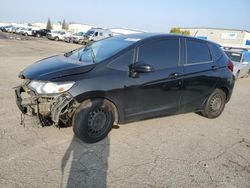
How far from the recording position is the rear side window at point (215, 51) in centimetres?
552

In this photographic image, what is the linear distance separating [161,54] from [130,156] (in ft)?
6.17

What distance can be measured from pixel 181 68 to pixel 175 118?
1.28m

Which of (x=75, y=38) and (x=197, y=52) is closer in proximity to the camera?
(x=197, y=52)

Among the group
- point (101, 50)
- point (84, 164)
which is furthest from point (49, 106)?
point (101, 50)

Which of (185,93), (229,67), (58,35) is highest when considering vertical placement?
(229,67)

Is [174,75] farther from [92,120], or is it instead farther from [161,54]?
[92,120]

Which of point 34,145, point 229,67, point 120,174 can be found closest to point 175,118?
point 229,67

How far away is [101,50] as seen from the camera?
464 centimetres

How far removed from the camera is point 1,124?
14.9 ft

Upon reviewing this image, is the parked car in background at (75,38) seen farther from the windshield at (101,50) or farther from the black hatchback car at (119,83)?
the black hatchback car at (119,83)

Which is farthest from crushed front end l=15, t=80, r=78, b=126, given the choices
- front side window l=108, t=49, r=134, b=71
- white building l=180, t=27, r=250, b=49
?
white building l=180, t=27, r=250, b=49

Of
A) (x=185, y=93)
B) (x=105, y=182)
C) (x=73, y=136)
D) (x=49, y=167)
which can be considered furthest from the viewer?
(x=185, y=93)

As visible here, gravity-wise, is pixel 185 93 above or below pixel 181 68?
below

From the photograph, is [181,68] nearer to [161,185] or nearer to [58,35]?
[161,185]
